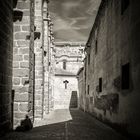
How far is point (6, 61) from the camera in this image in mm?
6574

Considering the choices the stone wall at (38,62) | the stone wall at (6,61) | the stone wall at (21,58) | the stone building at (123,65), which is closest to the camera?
the stone building at (123,65)

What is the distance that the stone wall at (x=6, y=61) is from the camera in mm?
6012

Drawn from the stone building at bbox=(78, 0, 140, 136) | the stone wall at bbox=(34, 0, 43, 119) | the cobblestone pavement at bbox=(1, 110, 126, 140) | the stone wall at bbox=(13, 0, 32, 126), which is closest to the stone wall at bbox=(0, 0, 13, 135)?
the stone wall at bbox=(13, 0, 32, 126)

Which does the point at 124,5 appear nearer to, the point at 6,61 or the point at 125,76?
the point at 125,76

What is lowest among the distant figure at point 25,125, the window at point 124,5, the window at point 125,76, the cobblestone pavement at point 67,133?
the cobblestone pavement at point 67,133

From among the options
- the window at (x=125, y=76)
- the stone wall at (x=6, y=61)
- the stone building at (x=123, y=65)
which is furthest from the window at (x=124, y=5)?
the stone wall at (x=6, y=61)

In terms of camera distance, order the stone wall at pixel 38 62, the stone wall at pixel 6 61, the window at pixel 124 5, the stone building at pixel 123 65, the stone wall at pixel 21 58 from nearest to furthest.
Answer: the stone building at pixel 123 65
the stone wall at pixel 6 61
the window at pixel 124 5
the stone wall at pixel 21 58
the stone wall at pixel 38 62

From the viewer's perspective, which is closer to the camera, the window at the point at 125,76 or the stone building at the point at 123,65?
the stone building at the point at 123,65

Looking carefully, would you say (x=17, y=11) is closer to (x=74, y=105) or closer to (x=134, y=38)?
(x=134, y=38)

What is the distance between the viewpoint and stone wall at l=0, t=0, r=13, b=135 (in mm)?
6012

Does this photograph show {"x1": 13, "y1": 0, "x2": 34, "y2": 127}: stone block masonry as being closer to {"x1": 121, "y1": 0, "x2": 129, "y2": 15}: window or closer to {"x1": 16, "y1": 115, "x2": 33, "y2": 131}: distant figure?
{"x1": 16, "y1": 115, "x2": 33, "y2": 131}: distant figure

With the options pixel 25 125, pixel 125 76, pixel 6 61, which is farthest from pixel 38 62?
pixel 125 76

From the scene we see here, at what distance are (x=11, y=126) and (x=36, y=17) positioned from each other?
6.69 m

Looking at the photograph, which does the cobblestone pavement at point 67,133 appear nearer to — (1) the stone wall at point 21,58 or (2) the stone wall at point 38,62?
(1) the stone wall at point 21,58
